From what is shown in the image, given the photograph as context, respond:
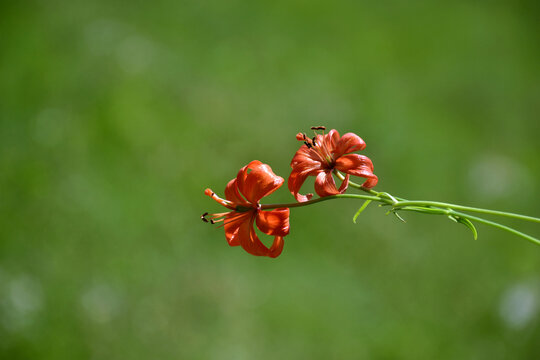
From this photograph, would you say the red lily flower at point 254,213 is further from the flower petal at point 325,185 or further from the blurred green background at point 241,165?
the blurred green background at point 241,165

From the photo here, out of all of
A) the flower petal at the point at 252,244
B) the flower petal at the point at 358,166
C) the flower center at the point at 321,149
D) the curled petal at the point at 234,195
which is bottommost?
the flower petal at the point at 252,244

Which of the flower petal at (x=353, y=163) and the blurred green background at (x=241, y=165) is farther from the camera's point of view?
the blurred green background at (x=241, y=165)

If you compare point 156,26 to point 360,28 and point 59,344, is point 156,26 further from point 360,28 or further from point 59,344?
point 59,344

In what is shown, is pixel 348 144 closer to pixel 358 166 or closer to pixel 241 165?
pixel 358 166

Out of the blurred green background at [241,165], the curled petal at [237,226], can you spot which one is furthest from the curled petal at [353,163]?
the blurred green background at [241,165]

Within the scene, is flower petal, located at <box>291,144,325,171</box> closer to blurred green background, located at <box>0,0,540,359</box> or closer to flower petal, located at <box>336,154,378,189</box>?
flower petal, located at <box>336,154,378,189</box>

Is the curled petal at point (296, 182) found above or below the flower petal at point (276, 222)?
above

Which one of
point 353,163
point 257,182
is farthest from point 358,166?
point 257,182
